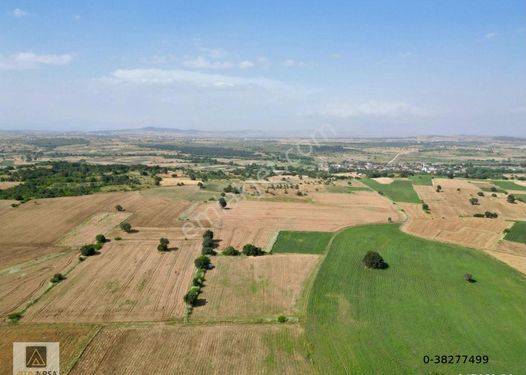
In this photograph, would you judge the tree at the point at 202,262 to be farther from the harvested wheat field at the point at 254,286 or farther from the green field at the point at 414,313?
the green field at the point at 414,313

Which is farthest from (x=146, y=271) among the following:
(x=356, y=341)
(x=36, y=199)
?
(x=36, y=199)

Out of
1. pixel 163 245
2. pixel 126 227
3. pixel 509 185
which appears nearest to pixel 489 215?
pixel 509 185

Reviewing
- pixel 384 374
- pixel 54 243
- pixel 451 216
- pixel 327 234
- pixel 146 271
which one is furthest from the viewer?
pixel 451 216

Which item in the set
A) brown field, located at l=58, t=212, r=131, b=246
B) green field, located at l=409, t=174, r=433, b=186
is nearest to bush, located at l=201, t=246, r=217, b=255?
brown field, located at l=58, t=212, r=131, b=246

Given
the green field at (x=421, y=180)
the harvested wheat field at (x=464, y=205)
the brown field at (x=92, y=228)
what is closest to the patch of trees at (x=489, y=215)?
the harvested wheat field at (x=464, y=205)

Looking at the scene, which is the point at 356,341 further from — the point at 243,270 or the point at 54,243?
the point at 54,243

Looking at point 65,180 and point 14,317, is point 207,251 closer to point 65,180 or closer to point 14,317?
point 14,317
